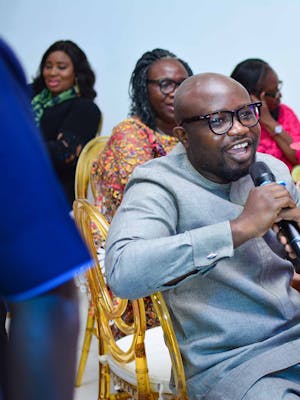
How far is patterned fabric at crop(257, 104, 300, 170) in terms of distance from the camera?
3129 millimetres

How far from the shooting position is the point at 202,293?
1.33 m

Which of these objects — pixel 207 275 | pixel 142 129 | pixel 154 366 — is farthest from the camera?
pixel 142 129

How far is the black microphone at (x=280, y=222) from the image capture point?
1.21 meters

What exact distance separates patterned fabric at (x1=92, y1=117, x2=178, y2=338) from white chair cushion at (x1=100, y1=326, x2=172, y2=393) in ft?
1.28

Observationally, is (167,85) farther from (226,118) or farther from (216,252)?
(216,252)

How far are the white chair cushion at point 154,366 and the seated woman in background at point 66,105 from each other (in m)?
1.69

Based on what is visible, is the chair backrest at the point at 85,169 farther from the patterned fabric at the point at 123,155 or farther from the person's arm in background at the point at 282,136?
the person's arm in background at the point at 282,136

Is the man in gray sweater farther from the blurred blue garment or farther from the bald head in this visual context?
the blurred blue garment

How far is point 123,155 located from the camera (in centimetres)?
236

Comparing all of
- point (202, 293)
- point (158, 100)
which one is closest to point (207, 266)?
point (202, 293)

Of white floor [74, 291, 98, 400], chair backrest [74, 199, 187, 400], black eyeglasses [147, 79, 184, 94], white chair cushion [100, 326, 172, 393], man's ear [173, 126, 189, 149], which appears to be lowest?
white floor [74, 291, 98, 400]

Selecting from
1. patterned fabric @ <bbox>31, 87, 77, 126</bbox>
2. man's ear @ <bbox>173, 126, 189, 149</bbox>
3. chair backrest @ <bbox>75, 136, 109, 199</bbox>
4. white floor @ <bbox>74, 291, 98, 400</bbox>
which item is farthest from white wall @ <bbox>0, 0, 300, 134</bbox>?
man's ear @ <bbox>173, 126, 189, 149</bbox>

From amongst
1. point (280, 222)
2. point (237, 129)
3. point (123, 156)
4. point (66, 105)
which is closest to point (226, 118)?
point (237, 129)

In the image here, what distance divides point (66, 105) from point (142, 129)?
1.34 m
